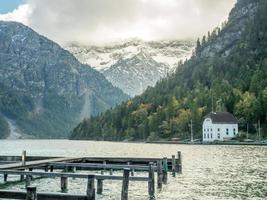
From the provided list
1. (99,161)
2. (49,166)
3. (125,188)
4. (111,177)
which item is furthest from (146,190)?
(99,161)

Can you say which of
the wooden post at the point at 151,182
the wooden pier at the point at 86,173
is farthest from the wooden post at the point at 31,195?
the wooden post at the point at 151,182

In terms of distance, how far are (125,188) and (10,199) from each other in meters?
12.1

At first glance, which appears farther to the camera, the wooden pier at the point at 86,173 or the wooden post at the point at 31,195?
the wooden pier at the point at 86,173

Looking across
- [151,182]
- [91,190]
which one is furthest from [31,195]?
[151,182]

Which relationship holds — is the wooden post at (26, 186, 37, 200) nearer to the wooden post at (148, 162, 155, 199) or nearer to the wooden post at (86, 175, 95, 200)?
the wooden post at (86, 175, 95, 200)

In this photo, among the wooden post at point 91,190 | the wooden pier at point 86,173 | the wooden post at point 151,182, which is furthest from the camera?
the wooden post at point 151,182

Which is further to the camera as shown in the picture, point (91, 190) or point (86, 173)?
point (86, 173)

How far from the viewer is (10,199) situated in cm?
4075

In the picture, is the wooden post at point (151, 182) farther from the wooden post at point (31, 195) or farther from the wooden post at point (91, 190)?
the wooden post at point (31, 195)

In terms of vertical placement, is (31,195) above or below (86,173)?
above

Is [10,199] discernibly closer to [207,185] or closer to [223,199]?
[223,199]

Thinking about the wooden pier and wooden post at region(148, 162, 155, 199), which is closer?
the wooden pier

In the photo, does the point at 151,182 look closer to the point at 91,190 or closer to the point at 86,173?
the point at 91,190

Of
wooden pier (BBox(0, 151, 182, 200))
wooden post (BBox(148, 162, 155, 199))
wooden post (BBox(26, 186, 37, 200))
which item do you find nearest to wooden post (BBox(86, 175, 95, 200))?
wooden pier (BBox(0, 151, 182, 200))
